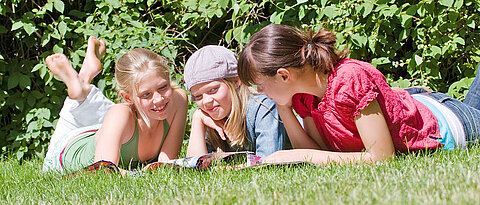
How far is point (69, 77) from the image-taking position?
12.7 ft

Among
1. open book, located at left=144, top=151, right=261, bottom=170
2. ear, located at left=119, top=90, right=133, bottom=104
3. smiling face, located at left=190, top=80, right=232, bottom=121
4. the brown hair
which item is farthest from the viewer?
ear, located at left=119, top=90, right=133, bottom=104

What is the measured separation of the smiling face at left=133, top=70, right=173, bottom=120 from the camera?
3.23 m

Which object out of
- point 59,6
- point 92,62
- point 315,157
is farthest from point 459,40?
point 59,6

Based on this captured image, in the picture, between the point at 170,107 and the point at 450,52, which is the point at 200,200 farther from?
the point at 450,52

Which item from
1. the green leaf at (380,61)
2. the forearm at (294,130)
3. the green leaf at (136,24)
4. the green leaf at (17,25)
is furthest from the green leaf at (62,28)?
the green leaf at (380,61)

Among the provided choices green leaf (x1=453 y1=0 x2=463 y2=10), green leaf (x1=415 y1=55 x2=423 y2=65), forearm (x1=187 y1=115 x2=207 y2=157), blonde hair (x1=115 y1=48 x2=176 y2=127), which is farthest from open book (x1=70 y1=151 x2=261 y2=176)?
green leaf (x1=453 y1=0 x2=463 y2=10)

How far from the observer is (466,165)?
2.24 m

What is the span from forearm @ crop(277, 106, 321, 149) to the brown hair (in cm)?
37

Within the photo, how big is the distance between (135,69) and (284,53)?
42.5 inches

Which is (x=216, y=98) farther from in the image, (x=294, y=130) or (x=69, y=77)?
(x=69, y=77)

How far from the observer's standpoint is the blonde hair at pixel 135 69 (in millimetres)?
3262

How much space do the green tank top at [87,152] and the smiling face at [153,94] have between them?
258 mm

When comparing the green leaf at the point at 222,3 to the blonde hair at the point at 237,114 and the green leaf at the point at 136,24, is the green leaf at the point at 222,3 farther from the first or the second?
the blonde hair at the point at 237,114

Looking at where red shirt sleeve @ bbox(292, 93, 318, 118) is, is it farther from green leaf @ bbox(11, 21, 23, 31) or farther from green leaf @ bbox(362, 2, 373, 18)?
green leaf @ bbox(11, 21, 23, 31)
